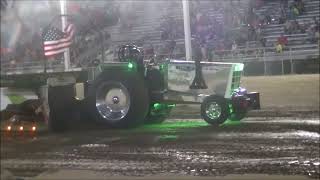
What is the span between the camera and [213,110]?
5.01 metres

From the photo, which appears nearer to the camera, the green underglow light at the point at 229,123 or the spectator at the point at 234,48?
the spectator at the point at 234,48

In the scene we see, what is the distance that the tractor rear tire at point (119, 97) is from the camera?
3939 millimetres

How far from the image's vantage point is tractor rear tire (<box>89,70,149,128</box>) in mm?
3939

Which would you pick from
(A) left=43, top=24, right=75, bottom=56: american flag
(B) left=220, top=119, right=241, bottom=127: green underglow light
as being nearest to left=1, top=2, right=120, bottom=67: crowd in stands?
(A) left=43, top=24, right=75, bottom=56: american flag

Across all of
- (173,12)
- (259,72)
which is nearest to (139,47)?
(173,12)

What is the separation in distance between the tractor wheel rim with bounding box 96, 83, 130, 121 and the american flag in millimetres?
2002

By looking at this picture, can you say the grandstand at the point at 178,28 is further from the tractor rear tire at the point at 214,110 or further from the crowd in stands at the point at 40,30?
the tractor rear tire at the point at 214,110

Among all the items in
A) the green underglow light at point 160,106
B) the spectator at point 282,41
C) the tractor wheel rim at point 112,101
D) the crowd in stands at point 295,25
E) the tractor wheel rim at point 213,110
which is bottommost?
the tractor wheel rim at point 213,110

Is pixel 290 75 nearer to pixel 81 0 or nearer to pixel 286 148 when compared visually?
pixel 286 148

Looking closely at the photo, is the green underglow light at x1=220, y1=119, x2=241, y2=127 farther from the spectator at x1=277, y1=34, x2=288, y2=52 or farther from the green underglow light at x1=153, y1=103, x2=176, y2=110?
the spectator at x1=277, y1=34, x2=288, y2=52

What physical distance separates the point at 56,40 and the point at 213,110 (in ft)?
Answer: 11.2

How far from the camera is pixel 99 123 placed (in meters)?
4.07

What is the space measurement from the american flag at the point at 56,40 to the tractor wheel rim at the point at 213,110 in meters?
3.15

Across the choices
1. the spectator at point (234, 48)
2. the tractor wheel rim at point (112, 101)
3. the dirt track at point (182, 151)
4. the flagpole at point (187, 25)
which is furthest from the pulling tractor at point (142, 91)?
the spectator at point (234, 48)
